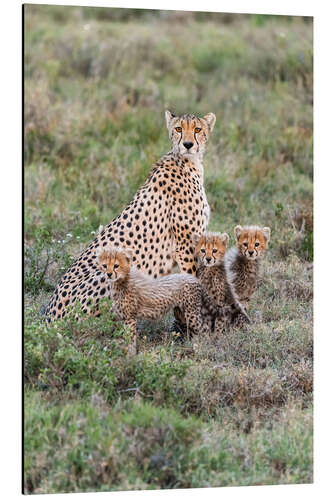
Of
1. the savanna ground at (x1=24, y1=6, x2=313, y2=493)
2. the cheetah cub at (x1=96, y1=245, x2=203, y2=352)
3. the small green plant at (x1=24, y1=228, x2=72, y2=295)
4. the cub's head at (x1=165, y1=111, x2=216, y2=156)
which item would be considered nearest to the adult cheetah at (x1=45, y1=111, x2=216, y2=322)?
the cub's head at (x1=165, y1=111, x2=216, y2=156)

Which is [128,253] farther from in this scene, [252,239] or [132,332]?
[252,239]

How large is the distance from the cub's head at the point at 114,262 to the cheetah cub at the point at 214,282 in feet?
1.75

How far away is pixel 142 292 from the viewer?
187 inches

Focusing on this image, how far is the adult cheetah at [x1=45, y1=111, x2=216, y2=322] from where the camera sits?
4859 mm

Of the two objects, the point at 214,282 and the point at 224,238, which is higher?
the point at 224,238

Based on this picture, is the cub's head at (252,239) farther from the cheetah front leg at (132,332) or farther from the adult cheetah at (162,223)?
the cheetah front leg at (132,332)

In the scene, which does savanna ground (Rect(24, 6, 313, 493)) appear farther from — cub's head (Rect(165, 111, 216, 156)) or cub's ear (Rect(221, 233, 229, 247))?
cub's head (Rect(165, 111, 216, 156))

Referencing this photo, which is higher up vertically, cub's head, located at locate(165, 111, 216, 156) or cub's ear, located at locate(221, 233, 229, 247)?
cub's head, located at locate(165, 111, 216, 156)

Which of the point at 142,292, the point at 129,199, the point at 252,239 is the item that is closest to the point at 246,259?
the point at 252,239

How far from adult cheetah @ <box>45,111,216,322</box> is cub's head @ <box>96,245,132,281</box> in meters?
0.20

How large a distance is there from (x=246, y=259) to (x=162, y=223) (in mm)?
490

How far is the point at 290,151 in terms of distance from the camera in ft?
24.2

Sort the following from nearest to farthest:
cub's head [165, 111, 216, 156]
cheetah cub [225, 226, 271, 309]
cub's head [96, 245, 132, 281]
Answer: cub's head [96, 245, 132, 281], cub's head [165, 111, 216, 156], cheetah cub [225, 226, 271, 309]
